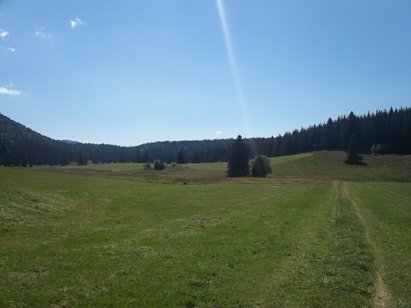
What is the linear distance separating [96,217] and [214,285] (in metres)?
17.3

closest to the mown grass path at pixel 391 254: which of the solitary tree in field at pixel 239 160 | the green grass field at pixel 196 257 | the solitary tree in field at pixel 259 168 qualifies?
the green grass field at pixel 196 257

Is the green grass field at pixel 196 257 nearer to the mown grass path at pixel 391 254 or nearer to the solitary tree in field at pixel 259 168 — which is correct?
the mown grass path at pixel 391 254

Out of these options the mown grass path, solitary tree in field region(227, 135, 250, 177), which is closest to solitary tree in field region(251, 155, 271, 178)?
solitary tree in field region(227, 135, 250, 177)

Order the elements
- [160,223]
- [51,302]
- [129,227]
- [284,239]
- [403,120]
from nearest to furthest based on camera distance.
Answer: [51,302] < [284,239] < [129,227] < [160,223] < [403,120]

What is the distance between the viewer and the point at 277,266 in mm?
14766

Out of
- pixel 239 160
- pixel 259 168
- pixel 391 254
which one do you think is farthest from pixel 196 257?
pixel 259 168

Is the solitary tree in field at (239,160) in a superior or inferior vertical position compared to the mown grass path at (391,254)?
superior

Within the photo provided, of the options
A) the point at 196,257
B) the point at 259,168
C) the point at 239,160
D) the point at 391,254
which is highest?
the point at 239,160

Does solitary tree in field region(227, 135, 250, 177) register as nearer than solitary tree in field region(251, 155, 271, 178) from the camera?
Yes

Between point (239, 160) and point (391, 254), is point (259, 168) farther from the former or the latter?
point (391, 254)

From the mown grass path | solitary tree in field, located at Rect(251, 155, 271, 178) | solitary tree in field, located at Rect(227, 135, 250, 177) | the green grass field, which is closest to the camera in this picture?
the green grass field

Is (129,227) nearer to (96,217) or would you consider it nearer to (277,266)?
(96,217)

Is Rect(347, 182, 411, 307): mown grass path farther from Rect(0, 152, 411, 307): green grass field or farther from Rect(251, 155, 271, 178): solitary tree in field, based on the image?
Rect(251, 155, 271, 178): solitary tree in field

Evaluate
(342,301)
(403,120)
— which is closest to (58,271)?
(342,301)
